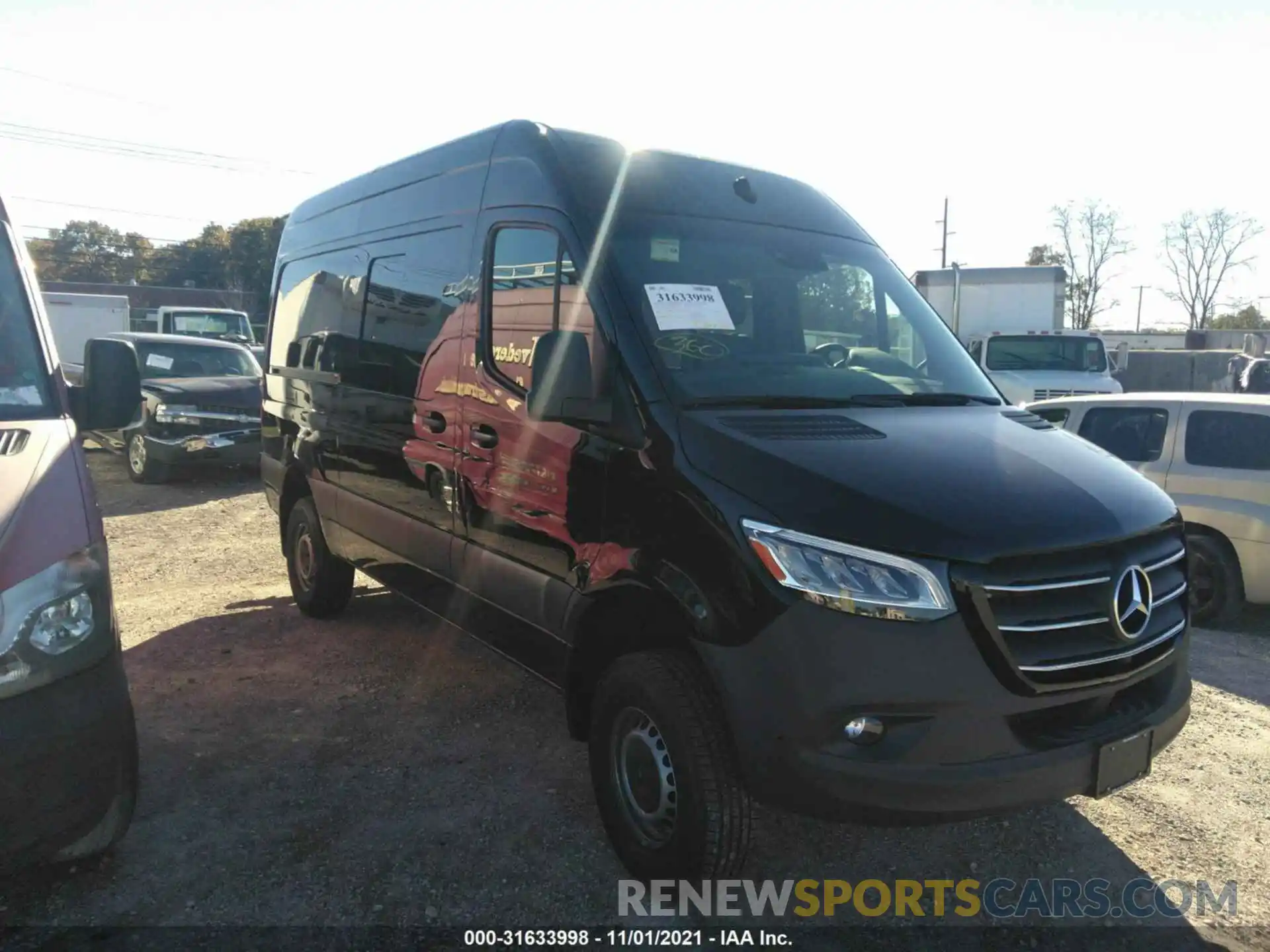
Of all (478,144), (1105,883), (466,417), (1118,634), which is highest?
(478,144)

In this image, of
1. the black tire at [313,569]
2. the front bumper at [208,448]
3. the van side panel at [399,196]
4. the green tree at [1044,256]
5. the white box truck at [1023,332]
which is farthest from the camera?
the green tree at [1044,256]

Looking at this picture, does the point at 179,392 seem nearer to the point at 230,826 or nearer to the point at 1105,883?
the point at 230,826

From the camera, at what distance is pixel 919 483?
9.02 feet

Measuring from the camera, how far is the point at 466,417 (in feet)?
13.0

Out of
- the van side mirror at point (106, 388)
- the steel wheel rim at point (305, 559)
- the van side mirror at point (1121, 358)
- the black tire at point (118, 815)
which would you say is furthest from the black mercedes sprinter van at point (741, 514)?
the van side mirror at point (1121, 358)

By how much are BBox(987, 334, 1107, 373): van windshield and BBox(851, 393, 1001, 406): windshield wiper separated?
12.3m

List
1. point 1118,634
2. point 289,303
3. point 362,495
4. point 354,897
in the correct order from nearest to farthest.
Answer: point 1118,634
point 354,897
point 362,495
point 289,303

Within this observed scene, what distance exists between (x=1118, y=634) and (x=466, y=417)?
253cm

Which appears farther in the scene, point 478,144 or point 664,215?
point 478,144

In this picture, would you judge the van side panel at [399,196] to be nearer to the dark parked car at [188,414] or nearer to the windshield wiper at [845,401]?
the windshield wiper at [845,401]

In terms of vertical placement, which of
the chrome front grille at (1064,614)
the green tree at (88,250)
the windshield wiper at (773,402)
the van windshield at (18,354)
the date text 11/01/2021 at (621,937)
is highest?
the green tree at (88,250)

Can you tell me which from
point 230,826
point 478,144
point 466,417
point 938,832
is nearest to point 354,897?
point 230,826

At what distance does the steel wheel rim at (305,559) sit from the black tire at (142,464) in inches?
250

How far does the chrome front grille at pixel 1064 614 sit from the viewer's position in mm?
2572
